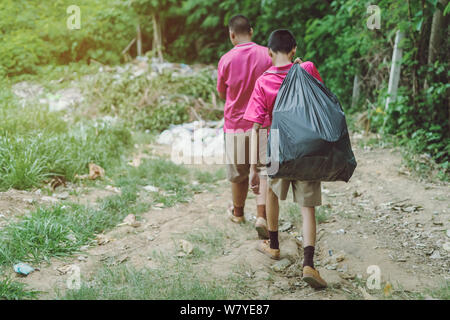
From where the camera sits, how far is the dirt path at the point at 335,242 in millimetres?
2639

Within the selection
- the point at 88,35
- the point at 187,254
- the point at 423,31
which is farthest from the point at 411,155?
the point at 88,35

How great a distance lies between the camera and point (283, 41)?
8.72 ft

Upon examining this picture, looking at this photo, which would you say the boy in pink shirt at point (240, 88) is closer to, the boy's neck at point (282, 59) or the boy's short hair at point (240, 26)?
the boy's short hair at point (240, 26)

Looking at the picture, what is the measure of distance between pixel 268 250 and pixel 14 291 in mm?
1614

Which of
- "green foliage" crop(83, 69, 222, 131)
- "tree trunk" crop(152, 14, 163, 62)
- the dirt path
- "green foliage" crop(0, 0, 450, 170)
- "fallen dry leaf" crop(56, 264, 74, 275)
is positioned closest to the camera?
the dirt path

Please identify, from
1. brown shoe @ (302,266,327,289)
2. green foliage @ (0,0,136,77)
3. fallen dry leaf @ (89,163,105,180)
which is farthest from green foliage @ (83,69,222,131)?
brown shoe @ (302,266,327,289)

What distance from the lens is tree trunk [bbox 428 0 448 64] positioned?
14.9 feet

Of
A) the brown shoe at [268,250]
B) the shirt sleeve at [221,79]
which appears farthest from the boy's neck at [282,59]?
the brown shoe at [268,250]

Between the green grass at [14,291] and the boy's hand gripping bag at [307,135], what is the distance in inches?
61.3

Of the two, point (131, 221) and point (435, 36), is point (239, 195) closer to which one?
point (131, 221)

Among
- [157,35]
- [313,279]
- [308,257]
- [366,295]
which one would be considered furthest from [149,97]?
[366,295]

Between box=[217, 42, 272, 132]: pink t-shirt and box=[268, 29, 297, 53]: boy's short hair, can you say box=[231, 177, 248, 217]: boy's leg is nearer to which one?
box=[217, 42, 272, 132]: pink t-shirt

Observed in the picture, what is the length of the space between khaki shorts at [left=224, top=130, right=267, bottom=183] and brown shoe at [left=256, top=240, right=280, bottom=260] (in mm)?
537

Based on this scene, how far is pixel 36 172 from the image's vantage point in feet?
→ 13.1
